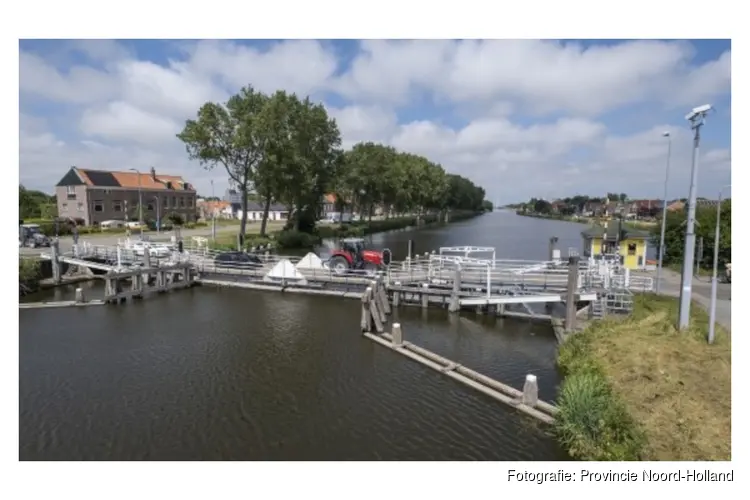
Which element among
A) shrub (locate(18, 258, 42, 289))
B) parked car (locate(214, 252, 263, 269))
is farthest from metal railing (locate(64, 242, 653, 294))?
shrub (locate(18, 258, 42, 289))

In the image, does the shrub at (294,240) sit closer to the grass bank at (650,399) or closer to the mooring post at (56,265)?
the mooring post at (56,265)

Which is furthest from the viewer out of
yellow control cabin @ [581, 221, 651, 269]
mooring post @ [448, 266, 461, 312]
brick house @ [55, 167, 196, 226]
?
brick house @ [55, 167, 196, 226]

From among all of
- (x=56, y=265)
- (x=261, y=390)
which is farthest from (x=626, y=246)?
(x=56, y=265)

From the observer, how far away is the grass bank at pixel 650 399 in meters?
8.89

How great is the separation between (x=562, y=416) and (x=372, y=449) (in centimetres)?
447

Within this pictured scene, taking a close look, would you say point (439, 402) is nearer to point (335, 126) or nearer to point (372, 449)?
point (372, 449)

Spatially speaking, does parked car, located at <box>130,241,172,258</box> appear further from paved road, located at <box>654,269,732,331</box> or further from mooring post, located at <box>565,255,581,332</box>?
paved road, located at <box>654,269,732,331</box>

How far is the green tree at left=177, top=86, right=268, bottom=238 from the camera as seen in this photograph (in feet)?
150

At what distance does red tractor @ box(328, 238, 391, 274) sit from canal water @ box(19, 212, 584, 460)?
5610 mm

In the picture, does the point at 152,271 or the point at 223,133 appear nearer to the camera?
the point at 152,271

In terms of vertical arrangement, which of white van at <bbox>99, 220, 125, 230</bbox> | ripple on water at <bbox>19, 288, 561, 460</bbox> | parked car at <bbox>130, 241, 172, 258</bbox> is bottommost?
ripple on water at <bbox>19, 288, 561, 460</bbox>

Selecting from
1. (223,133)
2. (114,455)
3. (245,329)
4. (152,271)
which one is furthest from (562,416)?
(223,133)

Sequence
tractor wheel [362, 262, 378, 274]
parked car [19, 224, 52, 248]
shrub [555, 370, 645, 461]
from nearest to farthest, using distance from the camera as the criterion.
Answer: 1. shrub [555, 370, 645, 461]
2. tractor wheel [362, 262, 378, 274]
3. parked car [19, 224, 52, 248]

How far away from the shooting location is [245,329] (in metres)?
19.8
